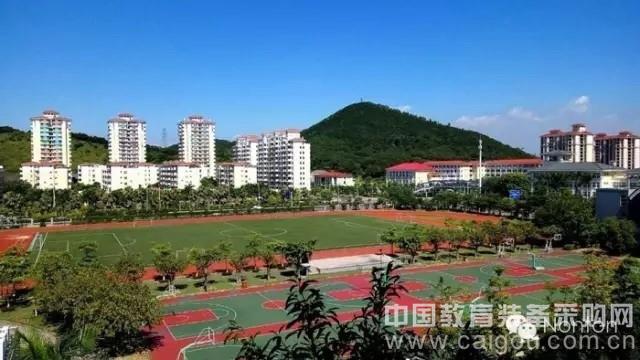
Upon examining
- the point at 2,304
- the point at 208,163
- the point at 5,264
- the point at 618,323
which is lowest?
the point at 2,304

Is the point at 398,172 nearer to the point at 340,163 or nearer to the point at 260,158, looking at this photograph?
the point at 340,163

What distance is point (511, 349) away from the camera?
290 inches

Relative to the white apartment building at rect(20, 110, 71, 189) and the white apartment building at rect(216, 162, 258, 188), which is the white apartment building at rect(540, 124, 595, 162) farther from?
the white apartment building at rect(20, 110, 71, 189)

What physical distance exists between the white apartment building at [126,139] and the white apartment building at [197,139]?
7.08 meters

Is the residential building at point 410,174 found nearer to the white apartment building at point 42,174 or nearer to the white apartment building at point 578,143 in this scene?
the white apartment building at point 578,143

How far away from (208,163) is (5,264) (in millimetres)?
68240

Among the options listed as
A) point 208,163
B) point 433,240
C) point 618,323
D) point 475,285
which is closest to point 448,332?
point 618,323

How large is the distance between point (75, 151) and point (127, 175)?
25.9 m

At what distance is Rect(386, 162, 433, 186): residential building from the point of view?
90375mm

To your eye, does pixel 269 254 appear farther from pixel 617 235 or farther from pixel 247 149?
pixel 247 149

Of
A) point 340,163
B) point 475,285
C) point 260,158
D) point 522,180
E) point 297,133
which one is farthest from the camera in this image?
point 340,163

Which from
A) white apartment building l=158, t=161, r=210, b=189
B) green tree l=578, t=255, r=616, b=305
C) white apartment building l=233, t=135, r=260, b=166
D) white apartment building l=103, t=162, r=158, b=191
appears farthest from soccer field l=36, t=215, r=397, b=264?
white apartment building l=233, t=135, r=260, b=166

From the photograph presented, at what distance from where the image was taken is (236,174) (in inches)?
3253

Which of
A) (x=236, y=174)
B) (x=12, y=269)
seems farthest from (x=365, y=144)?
(x=12, y=269)
